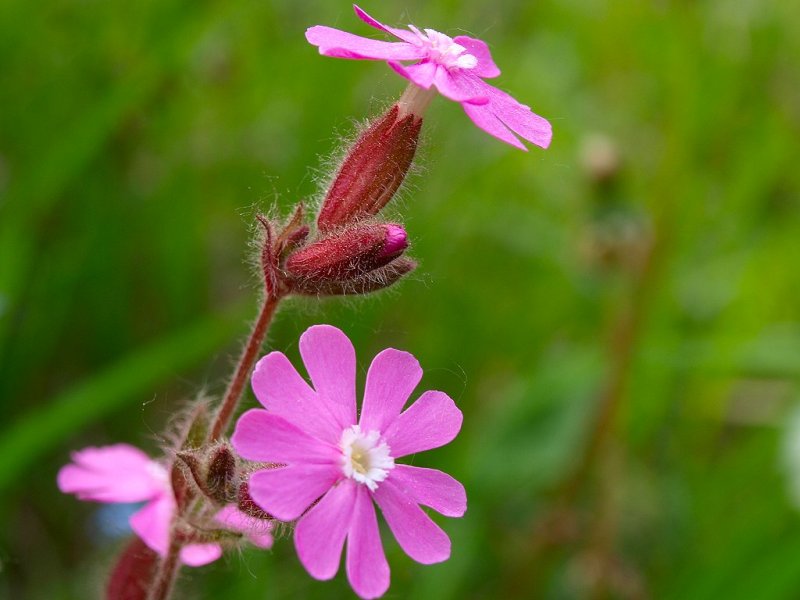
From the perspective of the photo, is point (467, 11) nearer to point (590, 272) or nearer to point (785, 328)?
point (590, 272)

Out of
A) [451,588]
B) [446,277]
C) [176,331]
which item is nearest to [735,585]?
[451,588]

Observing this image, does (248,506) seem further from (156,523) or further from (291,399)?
(156,523)

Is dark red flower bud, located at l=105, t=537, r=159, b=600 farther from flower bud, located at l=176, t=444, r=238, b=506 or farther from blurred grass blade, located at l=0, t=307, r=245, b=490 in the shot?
blurred grass blade, located at l=0, t=307, r=245, b=490

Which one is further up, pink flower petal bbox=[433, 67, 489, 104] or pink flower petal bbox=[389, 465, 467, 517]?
pink flower petal bbox=[433, 67, 489, 104]

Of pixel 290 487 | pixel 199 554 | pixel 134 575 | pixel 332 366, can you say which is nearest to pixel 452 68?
pixel 332 366

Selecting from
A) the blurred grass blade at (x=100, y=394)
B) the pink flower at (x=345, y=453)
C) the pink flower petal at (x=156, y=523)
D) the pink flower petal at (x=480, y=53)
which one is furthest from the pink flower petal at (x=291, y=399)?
the blurred grass blade at (x=100, y=394)

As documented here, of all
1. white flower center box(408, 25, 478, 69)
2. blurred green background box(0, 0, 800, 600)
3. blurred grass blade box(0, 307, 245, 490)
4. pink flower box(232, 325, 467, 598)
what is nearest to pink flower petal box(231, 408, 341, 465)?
pink flower box(232, 325, 467, 598)

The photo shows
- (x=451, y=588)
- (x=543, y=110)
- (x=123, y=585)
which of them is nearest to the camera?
(x=123, y=585)

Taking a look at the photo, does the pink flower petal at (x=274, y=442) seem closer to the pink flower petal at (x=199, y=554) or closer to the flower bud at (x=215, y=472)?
the flower bud at (x=215, y=472)
